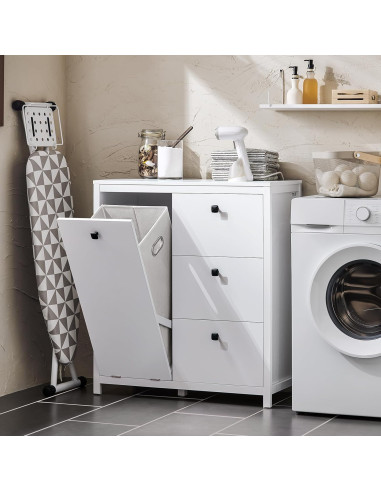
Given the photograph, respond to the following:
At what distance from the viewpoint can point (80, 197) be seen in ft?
15.0

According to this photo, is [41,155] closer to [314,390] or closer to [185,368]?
[185,368]

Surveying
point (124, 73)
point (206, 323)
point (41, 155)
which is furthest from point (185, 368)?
point (124, 73)

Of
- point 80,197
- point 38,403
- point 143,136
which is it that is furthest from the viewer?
point 80,197

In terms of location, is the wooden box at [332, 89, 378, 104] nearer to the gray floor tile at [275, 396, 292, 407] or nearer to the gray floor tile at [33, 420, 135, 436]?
the gray floor tile at [275, 396, 292, 407]

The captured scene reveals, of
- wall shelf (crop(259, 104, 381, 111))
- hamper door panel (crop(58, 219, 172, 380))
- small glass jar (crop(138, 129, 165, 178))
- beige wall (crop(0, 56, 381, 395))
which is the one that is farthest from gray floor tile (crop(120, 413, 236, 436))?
wall shelf (crop(259, 104, 381, 111))

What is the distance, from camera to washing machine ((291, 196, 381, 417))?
356cm

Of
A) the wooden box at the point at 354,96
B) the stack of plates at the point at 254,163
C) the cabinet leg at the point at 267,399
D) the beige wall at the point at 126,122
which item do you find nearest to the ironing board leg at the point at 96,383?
the beige wall at the point at 126,122

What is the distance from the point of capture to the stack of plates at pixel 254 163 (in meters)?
3.94

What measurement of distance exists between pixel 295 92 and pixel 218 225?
0.75 m

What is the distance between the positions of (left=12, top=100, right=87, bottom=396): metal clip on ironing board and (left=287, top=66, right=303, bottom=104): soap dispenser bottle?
1.14 metres

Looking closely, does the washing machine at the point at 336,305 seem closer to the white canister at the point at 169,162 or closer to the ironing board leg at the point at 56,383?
the white canister at the point at 169,162

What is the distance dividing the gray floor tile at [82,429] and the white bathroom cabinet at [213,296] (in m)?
0.50

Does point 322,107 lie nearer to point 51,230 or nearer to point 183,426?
point 51,230

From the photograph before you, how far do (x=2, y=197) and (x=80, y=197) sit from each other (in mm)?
594
